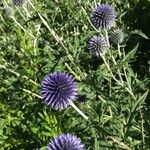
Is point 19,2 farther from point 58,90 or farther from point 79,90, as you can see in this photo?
point 58,90

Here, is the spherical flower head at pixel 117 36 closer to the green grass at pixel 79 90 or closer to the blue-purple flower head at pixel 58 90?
the green grass at pixel 79 90

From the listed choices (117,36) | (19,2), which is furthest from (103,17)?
(19,2)

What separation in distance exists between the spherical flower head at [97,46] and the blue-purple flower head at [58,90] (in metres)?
0.67

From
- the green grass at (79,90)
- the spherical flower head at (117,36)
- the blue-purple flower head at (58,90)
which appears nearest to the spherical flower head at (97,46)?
the green grass at (79,90)

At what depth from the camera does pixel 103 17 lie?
360 cm

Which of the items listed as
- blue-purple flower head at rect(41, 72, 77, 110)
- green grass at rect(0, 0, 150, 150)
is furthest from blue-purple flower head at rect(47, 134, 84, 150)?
blue-purple flower head at rect(41, 72, 77, 110)

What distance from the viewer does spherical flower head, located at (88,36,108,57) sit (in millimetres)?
3320

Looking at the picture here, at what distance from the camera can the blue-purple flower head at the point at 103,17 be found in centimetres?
356

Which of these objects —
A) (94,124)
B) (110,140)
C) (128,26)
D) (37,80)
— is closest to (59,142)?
(94,124)

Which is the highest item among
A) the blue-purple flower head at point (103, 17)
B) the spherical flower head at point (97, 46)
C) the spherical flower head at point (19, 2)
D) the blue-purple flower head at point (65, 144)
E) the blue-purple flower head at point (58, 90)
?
the spherical flower head at point (19, 2)

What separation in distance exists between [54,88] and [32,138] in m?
1.18

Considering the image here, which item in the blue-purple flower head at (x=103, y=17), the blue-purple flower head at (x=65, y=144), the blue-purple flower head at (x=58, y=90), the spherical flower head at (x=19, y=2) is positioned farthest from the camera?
the spherical flower head at (x=19, y=2)

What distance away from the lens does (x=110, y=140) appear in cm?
258

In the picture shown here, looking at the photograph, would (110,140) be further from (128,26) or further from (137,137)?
(128,26)
